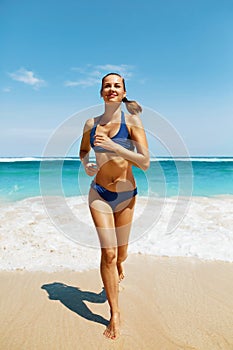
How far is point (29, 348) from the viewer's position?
2799mm

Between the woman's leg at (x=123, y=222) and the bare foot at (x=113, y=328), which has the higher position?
the woman's leg at (x=123, y=222)

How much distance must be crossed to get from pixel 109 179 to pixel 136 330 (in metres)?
1.65

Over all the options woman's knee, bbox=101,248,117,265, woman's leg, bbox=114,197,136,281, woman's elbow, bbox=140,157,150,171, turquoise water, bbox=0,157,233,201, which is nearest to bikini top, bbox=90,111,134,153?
woman's elbow, bbox=140,157,150,171

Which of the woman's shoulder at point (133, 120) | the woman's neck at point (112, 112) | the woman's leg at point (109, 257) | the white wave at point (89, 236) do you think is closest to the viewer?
the woman's leg at point (109, 257)

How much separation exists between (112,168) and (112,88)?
2.88ft

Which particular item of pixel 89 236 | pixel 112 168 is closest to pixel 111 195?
pixel 112 168

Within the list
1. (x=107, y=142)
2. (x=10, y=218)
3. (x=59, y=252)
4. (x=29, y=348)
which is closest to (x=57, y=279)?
(x=59, y=252)

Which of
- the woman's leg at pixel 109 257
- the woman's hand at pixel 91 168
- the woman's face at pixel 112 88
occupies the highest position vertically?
the woman's face at pixel 112 88

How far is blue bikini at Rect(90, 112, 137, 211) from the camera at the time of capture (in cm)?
310

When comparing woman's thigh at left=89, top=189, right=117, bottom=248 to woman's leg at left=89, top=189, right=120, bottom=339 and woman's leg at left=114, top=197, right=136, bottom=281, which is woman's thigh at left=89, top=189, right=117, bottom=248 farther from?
woman's leg at left=114, top=197, right=136, bottom=281

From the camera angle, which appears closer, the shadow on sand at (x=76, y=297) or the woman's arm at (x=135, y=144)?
the woman's arm at (x=135, y=144)

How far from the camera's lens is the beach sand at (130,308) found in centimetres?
291

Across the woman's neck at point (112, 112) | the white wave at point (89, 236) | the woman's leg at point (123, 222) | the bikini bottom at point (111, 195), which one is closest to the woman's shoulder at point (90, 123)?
the woman's neck at point (112, 112)

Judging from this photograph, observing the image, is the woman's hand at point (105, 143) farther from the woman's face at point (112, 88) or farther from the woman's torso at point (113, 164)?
the woman's face at point (112, 88)
